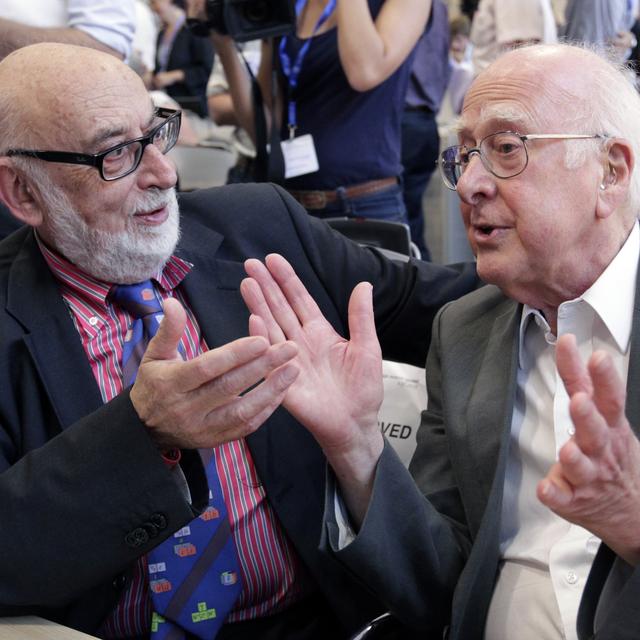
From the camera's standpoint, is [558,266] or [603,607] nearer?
[603,607]

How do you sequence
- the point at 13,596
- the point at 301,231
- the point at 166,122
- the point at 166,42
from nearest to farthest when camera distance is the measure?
the point at 13,596, the point at 166,122, the point at 301,231, the point at 166,42

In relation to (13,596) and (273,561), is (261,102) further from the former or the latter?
(13,596)

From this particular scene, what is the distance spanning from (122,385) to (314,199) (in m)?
1.55

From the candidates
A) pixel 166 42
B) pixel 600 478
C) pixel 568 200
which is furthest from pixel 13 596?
pixel 166 42

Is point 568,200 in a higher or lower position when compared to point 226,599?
higher

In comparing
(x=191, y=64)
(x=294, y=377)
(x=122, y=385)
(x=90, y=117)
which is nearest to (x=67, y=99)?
(x=90, y=117)

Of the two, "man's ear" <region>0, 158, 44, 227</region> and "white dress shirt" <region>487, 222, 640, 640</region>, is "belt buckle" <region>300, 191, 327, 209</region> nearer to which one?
"man's ear" <region>0, 158, 44, 227</region>

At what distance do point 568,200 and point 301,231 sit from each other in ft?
2.39

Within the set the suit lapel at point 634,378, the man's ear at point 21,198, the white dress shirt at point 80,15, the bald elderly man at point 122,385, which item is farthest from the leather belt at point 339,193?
the suit lapel at point 634,378

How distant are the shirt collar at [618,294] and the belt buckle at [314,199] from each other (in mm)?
1690

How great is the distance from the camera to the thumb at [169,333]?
1.47 metres

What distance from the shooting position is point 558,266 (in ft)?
5.61

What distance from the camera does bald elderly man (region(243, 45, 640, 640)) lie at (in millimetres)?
1646

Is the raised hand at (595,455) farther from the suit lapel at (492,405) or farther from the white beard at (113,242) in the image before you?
the white beard at (113,242)
